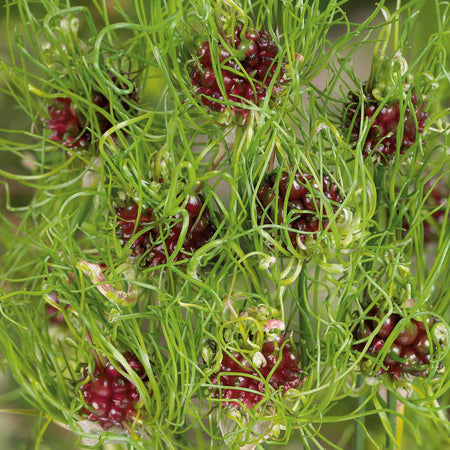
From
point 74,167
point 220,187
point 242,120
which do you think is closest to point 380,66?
point 242,120

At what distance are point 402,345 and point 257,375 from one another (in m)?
0.09

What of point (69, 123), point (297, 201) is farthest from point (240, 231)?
point (69, 123)

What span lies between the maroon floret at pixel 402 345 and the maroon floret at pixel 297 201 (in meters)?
0.07

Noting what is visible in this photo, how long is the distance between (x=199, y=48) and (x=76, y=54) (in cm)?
10

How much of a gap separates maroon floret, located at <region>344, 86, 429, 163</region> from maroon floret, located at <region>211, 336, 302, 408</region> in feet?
0.40

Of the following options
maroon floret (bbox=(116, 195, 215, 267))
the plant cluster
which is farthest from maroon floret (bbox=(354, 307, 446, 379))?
maroon floret (bbox=(116, 195, 215, 267))

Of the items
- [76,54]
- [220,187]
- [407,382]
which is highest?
[76,54]

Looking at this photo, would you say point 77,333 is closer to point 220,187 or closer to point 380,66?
point 380,66

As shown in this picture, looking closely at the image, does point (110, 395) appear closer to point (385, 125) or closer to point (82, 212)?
point (82, 212)

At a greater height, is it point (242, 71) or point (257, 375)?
point (242, 71)

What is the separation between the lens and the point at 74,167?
43 centimetres

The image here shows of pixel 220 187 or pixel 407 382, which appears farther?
pixel 220 187

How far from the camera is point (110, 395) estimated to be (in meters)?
0.37

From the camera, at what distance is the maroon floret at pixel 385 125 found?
0.37 meters
